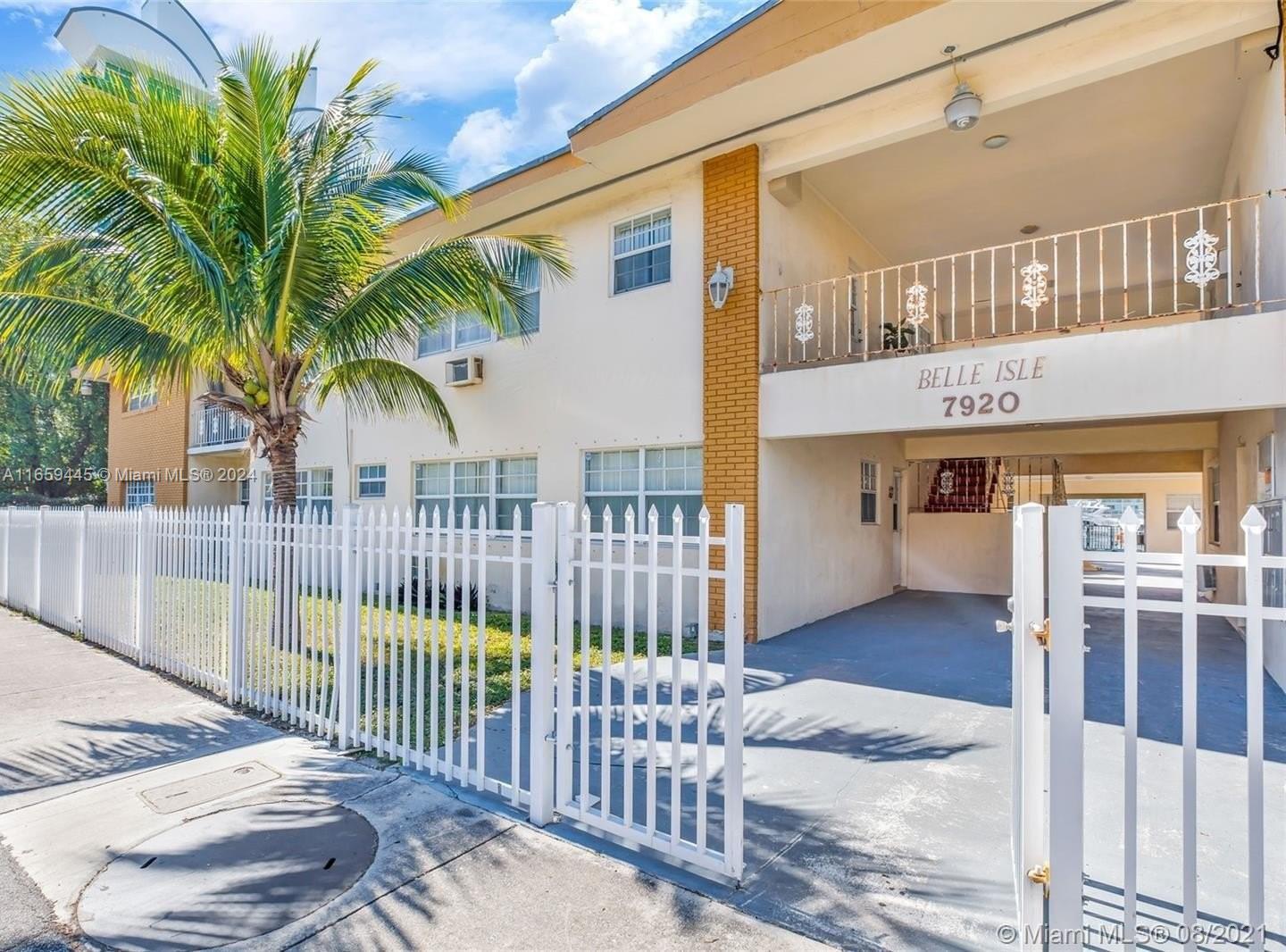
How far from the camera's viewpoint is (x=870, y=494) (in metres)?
13.0

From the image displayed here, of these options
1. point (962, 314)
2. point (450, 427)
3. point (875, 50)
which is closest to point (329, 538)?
point (450, 427)

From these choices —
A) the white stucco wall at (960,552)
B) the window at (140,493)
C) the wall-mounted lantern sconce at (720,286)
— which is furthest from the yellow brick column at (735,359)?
the window at (140,493)

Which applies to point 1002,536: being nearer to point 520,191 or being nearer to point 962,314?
point 962,314

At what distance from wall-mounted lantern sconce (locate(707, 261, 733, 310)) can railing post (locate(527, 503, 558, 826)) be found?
6.01 m

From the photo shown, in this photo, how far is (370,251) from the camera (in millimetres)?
7863

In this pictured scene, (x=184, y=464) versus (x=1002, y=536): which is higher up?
(x=184, y=464)

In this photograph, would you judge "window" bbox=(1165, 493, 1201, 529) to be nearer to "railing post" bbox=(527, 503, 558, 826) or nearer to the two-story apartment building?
the two-story apartment building

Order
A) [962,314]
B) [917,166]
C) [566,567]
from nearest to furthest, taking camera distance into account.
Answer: [566,567] < [917,166] < [962,314]

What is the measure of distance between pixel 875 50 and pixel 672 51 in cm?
281

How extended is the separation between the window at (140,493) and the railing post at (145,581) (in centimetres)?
1584

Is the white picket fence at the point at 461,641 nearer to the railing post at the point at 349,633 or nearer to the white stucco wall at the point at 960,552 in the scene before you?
the railing post at the point at 349,633

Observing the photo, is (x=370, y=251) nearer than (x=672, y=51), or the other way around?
(x=370, y=251)

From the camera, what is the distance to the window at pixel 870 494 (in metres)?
12.7

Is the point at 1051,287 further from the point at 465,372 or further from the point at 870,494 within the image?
the point at 465,372
